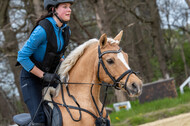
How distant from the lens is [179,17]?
11969mm

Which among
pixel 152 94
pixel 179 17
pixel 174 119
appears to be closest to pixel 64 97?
pixel 174 119

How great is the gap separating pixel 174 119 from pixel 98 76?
312cm

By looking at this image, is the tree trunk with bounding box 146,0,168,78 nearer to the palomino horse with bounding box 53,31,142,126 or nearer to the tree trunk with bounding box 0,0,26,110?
the tree trunk with bounding box 0,0,26,110

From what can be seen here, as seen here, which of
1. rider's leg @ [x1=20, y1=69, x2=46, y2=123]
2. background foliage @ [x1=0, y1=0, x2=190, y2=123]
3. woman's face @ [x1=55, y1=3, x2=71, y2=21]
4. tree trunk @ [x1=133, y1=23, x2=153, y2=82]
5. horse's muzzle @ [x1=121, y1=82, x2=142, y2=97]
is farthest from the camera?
tree trunk @ [x1=133, y1=23, x2=153, y2=82]

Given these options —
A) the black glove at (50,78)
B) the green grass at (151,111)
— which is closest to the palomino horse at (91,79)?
the black glove at (50,78)

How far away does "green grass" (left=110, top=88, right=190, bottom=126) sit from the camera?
6.25 m

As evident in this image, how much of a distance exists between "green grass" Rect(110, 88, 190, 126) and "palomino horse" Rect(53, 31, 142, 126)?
341cm

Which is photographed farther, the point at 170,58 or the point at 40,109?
the point at 170,58

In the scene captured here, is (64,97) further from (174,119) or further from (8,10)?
(8,10)

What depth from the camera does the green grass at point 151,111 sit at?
6.25 metres

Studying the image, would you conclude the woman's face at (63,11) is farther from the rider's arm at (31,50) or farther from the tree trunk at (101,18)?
the tree trunk at (101,18)

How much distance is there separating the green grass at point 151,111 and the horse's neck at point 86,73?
137 inches

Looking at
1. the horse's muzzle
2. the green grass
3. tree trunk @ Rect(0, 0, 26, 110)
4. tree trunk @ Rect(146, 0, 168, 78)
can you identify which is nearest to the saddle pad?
the horse's muzzle

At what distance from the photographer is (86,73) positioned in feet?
10.1
